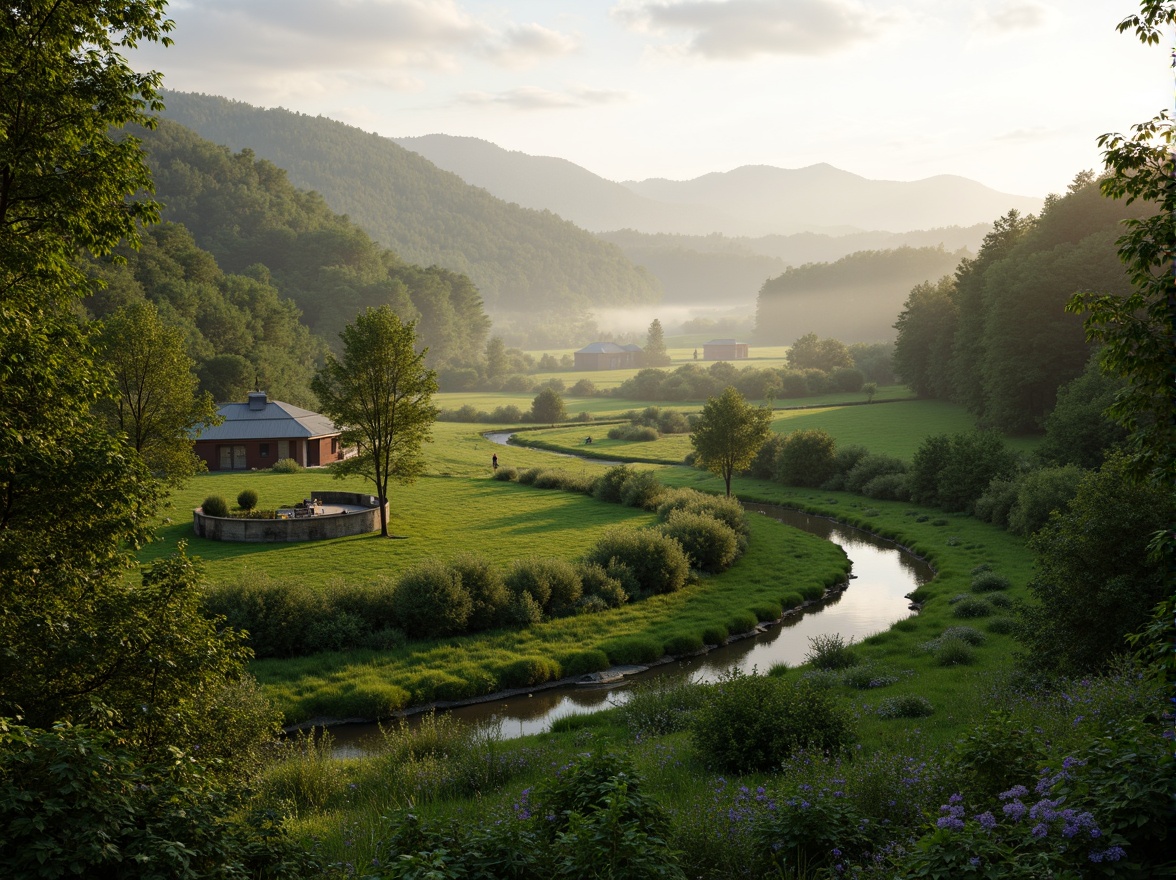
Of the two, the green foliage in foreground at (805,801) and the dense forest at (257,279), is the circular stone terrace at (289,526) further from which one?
the dense forest at (257,279)

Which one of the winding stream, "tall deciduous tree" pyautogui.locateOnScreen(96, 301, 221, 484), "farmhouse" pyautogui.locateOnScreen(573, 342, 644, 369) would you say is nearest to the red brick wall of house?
"tall deciduous tree" pyautogui.locateOnScreen(96, 301, 221, 484)

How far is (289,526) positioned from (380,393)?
24.5 ft

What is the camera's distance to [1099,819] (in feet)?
20.8

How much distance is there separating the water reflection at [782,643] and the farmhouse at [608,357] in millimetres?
128409

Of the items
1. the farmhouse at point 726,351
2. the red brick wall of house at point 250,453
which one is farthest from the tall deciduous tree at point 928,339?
the farmhouse at point 726,351

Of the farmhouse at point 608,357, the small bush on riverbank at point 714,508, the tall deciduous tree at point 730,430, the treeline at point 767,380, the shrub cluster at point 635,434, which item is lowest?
the small bush on riverbank at point 714,508

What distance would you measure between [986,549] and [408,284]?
135m

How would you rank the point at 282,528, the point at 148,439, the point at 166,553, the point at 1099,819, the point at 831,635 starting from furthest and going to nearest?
the point at 148,439 < the point at 282,528 < the point at 166,553 < the point at 831,635 < the point at 1099,819

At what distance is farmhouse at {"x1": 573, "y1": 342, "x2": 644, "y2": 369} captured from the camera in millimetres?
171125

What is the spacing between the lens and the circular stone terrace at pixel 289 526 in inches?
1409

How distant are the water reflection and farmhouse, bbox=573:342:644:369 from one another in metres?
128

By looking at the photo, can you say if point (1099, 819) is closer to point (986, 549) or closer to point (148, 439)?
point (986, 549)

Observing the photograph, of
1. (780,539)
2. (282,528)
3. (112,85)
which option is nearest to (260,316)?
(282,528)

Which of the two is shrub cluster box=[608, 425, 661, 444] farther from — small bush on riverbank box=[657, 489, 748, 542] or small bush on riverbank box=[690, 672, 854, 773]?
small bush on riverbank box=[690, 672, 854, 773]
